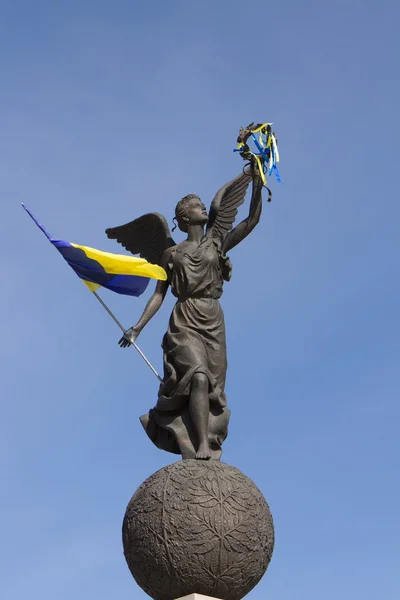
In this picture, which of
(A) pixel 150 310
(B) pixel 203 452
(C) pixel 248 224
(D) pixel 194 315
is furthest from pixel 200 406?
(C) pixel 248 224

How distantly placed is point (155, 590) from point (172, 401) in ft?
6.81

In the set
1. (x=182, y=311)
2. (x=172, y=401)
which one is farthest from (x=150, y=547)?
(x=182, y=311)

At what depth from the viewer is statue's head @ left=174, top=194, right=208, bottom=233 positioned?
1202 cm

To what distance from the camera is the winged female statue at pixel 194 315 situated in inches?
435

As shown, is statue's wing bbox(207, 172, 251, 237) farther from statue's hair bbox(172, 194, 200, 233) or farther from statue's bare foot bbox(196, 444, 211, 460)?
statue's bare foot bbox(196, 444, 211, 460)

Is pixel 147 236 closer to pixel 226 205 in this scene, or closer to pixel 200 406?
pixel 226 205

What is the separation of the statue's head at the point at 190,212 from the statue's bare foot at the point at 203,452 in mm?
2756

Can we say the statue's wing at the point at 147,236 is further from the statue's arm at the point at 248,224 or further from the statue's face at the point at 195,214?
the statue's arm at the point at 248,224

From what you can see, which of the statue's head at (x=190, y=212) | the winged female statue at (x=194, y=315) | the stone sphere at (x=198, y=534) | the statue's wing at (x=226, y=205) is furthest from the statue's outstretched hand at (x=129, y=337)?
the stone sphere at (x=198, y=534)

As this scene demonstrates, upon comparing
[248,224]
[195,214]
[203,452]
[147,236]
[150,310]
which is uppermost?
[147,236]

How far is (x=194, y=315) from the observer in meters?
11.5

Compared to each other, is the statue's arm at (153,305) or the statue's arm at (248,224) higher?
the statue's arm at (248,224)

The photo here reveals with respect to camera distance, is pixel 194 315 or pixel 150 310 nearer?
pixel 194 315

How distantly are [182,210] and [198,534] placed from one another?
4.07m
